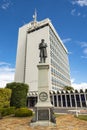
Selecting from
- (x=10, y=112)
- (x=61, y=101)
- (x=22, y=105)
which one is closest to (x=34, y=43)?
(x=61, y=101)

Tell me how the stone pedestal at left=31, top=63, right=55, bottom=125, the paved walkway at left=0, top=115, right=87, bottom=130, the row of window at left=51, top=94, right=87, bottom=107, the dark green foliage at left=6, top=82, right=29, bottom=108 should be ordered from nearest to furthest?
the paved walkway at left=0, top=115, right=87, bottom=130 → the stone pedestal at left=31, top=63, right=55, bottom=125 → the dark green foliage at left=6, top=82, right=29, bottom=108 → the row of window at left=51, top=94, right=87, bottom=107

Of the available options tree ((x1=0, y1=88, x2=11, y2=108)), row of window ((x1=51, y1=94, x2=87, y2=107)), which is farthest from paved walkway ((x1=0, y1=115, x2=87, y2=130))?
row of window ((x1=51, y1=94, x2=87, y2=107))

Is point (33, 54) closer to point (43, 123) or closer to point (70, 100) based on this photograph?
point (70, 100)

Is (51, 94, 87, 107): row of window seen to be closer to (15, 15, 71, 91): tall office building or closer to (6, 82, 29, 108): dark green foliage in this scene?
(15, 15, 71, 91): tall office building

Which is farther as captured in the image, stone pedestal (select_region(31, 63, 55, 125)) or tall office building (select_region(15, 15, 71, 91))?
tall office building (select_region(15, 15, 71, 91))

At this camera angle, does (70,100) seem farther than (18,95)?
Yes

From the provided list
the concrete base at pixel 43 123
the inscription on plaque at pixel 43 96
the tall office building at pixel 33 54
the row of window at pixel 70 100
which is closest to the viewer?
the concrete base at pixel 43 123

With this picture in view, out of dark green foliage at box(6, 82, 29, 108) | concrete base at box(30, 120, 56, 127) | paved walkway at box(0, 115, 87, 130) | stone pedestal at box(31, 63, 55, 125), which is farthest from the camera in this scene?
dark green foliage at box(6, 82, 29, 108)

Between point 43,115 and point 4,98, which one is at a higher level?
point 4,98

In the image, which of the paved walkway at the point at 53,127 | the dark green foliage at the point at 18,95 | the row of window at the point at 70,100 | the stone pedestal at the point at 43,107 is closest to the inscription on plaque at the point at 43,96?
the stone pedestal at the point at 43,107

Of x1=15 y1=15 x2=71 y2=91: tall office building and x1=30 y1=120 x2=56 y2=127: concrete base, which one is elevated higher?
x1=15 y1=15 x2=71 y2=91: tall office building

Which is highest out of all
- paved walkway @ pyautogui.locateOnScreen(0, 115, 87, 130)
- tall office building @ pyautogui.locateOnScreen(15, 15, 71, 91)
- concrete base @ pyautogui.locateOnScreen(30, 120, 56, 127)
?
tall office building @ pyautogui.locateOnScreen(15, 15, 71, 91)

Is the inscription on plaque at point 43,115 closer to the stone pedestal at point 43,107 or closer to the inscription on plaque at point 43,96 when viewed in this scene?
the stone pedestal at point 43,107

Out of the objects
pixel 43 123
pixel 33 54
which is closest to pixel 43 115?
pixel 43 123
